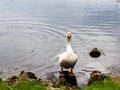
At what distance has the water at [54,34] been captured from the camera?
25094mm

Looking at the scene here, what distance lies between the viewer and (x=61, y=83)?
60.9 ft

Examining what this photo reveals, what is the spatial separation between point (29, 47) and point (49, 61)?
13.7 feet

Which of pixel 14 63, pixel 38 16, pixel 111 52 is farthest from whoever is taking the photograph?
pixel 38 16

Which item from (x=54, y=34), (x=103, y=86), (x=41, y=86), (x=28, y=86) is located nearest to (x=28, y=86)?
(x=28, y=86)

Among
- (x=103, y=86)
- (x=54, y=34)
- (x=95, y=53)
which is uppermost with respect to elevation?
(x=54, y=34)

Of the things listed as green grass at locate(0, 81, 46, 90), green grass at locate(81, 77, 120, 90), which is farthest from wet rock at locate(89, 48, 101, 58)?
green grass at locate(0, 81, 46, 90)

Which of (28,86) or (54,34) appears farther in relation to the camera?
(54,34)

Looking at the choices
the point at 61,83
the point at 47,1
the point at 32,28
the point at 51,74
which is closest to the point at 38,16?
the point at 32,28

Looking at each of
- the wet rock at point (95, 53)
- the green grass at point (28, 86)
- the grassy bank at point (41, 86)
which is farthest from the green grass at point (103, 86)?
the wet rock at point (95, 53)

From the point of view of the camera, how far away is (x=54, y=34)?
3381cm

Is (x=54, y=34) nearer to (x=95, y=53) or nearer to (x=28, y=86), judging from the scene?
(x=95, y=53)

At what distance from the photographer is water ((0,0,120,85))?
25094 mm

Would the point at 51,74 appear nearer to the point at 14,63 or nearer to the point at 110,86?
the point at 14,63

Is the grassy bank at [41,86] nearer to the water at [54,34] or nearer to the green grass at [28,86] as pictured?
the green grass at [28,86]
